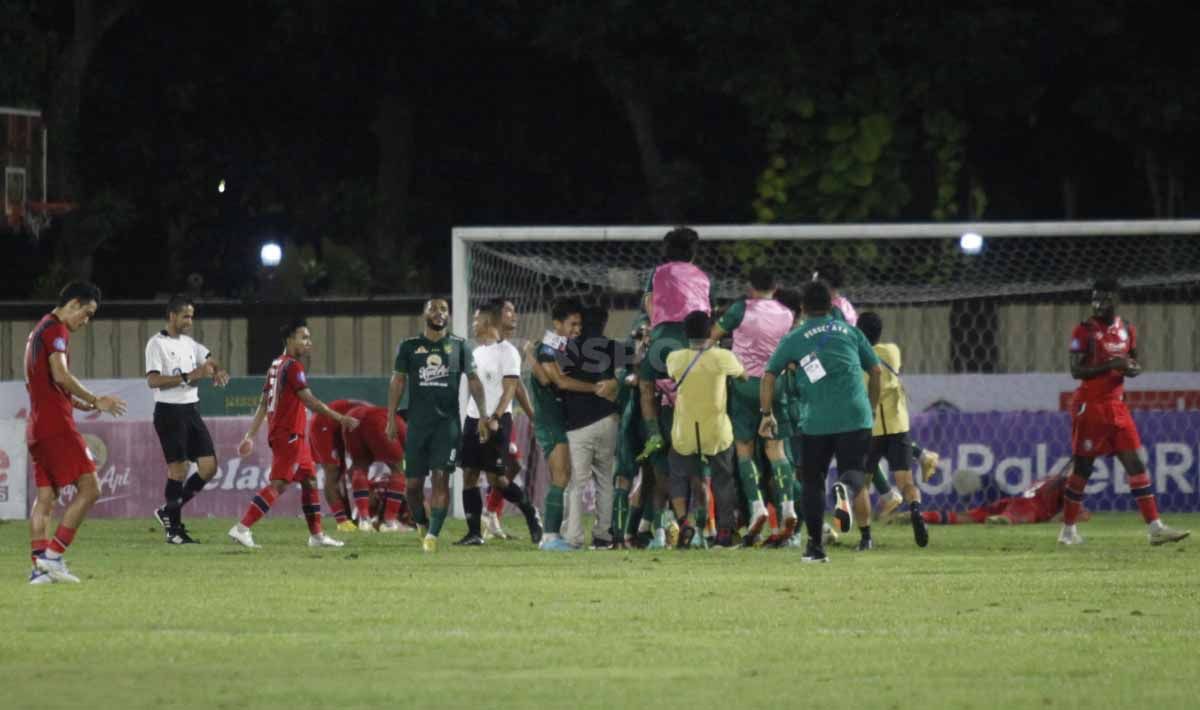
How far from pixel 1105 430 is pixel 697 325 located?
10.8 ft

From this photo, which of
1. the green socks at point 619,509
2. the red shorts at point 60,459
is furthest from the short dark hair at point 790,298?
the red shorts at point 60,459

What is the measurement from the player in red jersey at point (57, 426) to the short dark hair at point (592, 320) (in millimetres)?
4396

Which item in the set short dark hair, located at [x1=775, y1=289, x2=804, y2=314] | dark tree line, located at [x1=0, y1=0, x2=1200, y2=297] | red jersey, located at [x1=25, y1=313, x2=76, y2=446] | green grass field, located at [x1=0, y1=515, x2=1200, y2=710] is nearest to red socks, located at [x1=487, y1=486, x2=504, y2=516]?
green grass field, located at [x1=0, y1=515, x2=1200, y2=710]

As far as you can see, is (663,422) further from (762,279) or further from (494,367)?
(494,367)

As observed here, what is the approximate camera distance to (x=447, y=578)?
14.6 m

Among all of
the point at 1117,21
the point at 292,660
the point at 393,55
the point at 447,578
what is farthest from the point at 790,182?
the point at 292,660

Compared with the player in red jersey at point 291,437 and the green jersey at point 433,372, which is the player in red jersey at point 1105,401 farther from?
the player in red jersey at point 291,437

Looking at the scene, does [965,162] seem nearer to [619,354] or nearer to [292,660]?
[619,354]

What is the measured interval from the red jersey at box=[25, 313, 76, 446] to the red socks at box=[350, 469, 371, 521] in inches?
292

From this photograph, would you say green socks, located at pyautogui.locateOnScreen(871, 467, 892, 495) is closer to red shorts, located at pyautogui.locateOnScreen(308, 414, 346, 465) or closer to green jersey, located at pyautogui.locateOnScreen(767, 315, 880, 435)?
green jersey, located at pyautogui.locateOnScreen(767, 315, 880, 435)

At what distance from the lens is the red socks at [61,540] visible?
14398mm

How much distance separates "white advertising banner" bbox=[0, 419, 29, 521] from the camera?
2519 centimetres

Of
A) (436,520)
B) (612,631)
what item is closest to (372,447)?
(436,520)

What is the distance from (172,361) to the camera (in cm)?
2019
